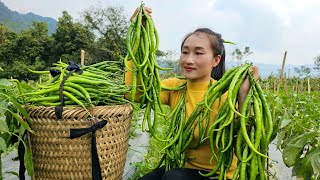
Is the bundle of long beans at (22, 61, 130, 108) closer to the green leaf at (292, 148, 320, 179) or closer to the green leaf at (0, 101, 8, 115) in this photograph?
the green leaf at (0, 101, 8, 115)

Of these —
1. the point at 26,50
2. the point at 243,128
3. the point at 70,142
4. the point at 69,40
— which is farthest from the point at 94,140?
the point at 26,50

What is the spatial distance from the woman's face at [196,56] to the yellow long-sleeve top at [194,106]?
0.10 meters

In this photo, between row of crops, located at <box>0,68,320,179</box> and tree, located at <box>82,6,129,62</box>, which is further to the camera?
tree, located at <box>82,6,129,62</box>

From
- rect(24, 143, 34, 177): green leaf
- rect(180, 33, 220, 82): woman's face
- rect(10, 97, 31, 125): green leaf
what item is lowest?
rect(24, 143, 34, 177): green leaf

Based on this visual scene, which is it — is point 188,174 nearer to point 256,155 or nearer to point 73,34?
point 256,155

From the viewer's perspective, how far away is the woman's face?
2293 millimetres

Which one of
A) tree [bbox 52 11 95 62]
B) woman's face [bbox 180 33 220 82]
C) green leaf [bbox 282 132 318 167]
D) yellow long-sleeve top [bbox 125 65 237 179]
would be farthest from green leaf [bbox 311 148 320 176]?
tree [bbox 52 11 95 62]

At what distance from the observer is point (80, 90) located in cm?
186

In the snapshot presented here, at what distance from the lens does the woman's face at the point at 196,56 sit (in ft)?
7.52

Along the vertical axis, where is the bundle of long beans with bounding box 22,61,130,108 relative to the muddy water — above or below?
above

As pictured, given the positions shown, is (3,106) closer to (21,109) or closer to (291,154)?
(21,109)

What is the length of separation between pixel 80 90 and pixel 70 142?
260mm

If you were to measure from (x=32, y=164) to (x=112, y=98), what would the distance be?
1.71 ft

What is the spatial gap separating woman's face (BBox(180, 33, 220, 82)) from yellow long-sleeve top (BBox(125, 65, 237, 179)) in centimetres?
10
